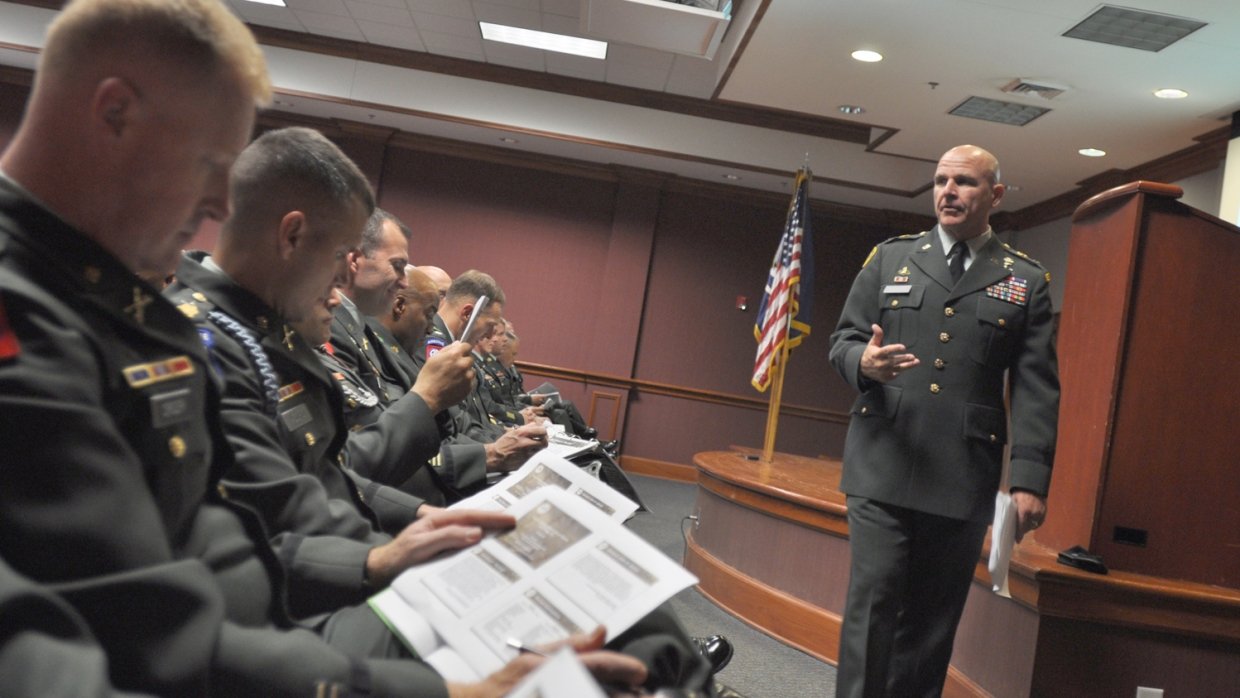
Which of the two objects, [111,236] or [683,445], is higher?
[111,236]

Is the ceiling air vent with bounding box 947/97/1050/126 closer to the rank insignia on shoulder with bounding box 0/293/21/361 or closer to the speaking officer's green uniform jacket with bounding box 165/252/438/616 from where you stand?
the speaking officer's green uniform jacket with bounding box 165/252/438/616

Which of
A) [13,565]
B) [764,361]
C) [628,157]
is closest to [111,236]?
[13,565]

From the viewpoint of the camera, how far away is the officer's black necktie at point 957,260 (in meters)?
2.23

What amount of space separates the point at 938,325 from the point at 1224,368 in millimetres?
936

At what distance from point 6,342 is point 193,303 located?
550 mm

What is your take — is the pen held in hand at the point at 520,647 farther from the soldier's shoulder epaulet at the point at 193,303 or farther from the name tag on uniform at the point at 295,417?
the soldier's shoulder epaulet at the point at 193,303

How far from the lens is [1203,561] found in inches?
94.8

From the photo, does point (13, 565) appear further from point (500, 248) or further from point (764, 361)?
point (500, 248)

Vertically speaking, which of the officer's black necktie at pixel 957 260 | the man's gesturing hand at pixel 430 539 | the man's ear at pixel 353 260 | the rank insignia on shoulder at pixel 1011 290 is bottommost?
the man's gesturing hand at pixel 430 539

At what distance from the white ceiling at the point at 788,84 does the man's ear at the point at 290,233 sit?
12.9 feet

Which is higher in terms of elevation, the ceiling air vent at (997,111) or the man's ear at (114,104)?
the ceiling air vent at (997,111)

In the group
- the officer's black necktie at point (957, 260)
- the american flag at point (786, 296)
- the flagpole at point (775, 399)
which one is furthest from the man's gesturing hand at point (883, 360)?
the american flag at point (786, 296)

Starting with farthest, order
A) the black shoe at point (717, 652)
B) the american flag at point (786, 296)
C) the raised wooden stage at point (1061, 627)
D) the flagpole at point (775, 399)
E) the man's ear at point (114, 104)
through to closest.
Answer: the american flag at point (786, 296) → the flagpole at point (775, 399) → the raised wooden stage at point (1061, 627) → the black shoe at point (717, 652) → the man's ear at point (114, 104)

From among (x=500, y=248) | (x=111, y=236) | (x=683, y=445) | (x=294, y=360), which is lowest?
(x=683, y=445)
